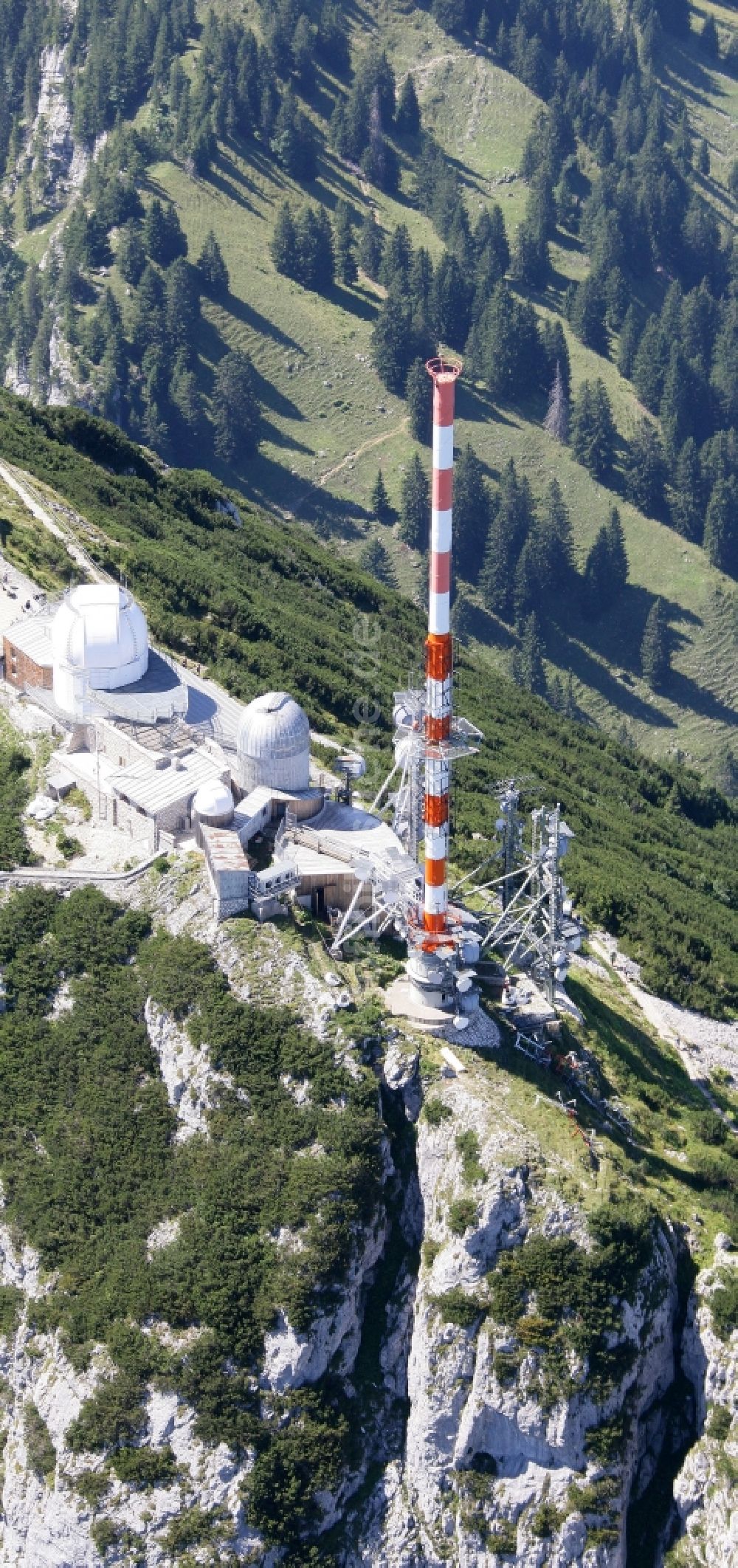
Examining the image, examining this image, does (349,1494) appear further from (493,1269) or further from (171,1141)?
(171,1141)

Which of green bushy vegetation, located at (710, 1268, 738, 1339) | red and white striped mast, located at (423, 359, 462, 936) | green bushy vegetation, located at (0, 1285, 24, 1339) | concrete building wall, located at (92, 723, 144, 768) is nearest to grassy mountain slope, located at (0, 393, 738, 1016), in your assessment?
concrete building wall, located at (92, 723, 144, 768)

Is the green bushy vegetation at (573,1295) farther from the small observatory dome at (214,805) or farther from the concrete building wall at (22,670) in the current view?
the concrete building wall at (22,670)

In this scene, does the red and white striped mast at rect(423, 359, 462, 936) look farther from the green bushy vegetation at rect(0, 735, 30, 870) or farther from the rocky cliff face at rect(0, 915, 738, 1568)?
the green bushy vegetation at rect(0, 735, 30, 870)

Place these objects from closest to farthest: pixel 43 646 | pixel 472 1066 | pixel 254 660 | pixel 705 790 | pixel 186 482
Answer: pixel 472 1066
pixel 43 646
pixel 254 660
pixel 186 482
pixel 705 790

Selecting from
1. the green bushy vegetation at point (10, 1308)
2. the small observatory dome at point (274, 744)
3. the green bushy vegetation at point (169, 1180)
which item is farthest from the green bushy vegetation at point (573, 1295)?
the small observatory dome at point (274, 744)

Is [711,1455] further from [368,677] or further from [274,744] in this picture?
[368,677]

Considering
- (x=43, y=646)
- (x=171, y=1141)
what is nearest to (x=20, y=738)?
(x=43, y=646)
